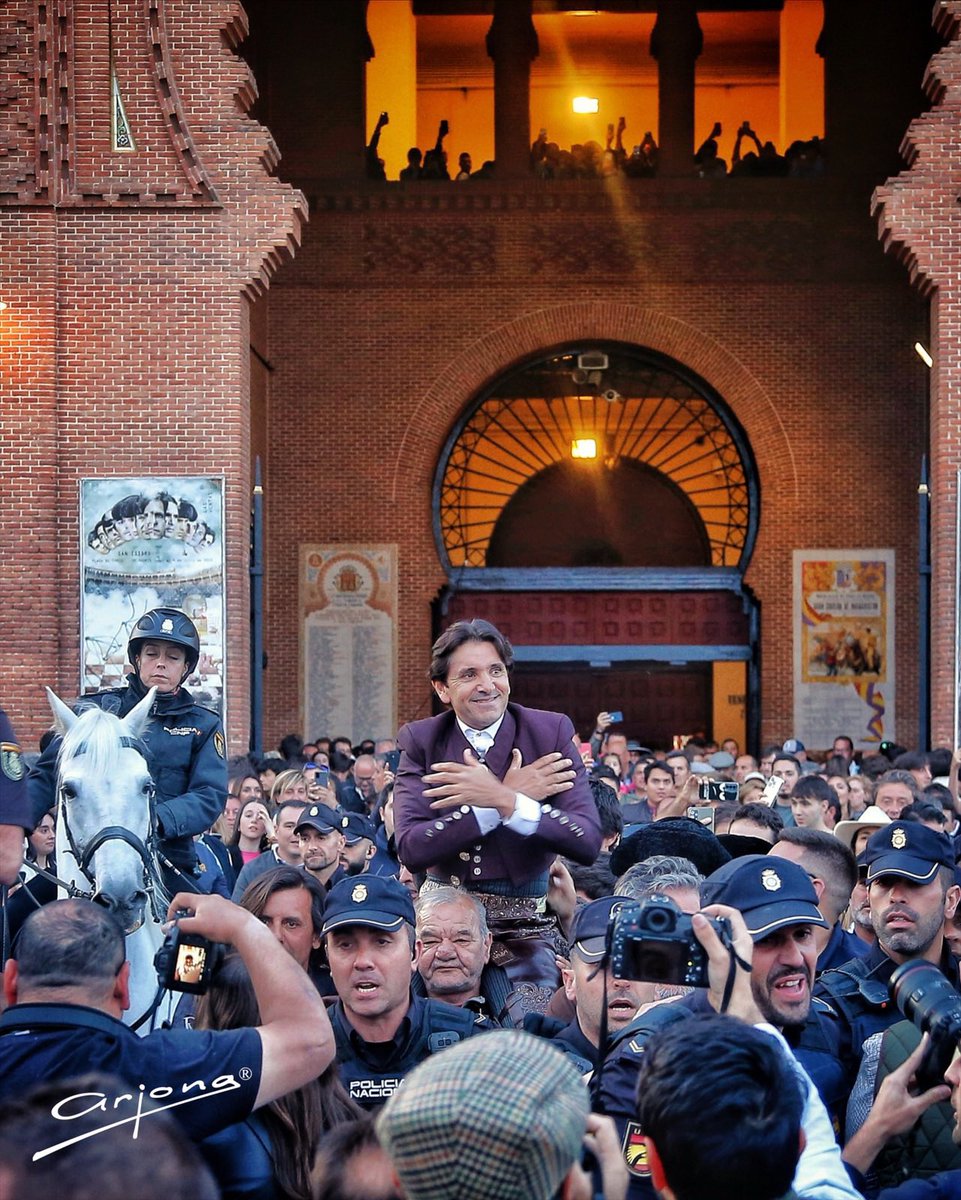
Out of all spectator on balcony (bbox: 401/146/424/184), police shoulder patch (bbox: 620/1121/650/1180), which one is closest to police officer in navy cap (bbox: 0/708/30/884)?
police shoulder patch (bbox: 620/1121/650/1180)

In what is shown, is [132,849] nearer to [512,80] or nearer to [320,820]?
[320,820]

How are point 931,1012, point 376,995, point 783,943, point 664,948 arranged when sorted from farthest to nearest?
point 376,995 < point 783,943 < point 931,1012 < point 664,948

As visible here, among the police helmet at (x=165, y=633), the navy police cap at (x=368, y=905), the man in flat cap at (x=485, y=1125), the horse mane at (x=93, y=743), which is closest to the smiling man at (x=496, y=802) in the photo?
the navy police cap at (x=368, y=905)

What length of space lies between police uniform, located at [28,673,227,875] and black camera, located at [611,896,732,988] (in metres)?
3.93

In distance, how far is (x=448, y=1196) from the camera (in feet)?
8.16

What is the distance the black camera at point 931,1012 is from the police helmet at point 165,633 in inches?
179

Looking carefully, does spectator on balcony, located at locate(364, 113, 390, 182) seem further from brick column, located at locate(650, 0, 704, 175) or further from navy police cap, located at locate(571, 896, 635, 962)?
navy police cap, located at locate(571, 896, 635, 962)

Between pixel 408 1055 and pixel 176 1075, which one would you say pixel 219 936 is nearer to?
pixel 176 1075

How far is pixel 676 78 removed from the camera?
2734 cm

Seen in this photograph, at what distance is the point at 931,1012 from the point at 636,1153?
2.43 ft

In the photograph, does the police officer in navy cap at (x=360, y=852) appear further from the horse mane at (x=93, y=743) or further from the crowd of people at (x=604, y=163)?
the crowd of people at (x=604, y=163)

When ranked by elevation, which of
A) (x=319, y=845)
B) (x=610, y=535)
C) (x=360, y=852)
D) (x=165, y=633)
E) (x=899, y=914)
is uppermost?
(x=610, y=535)
